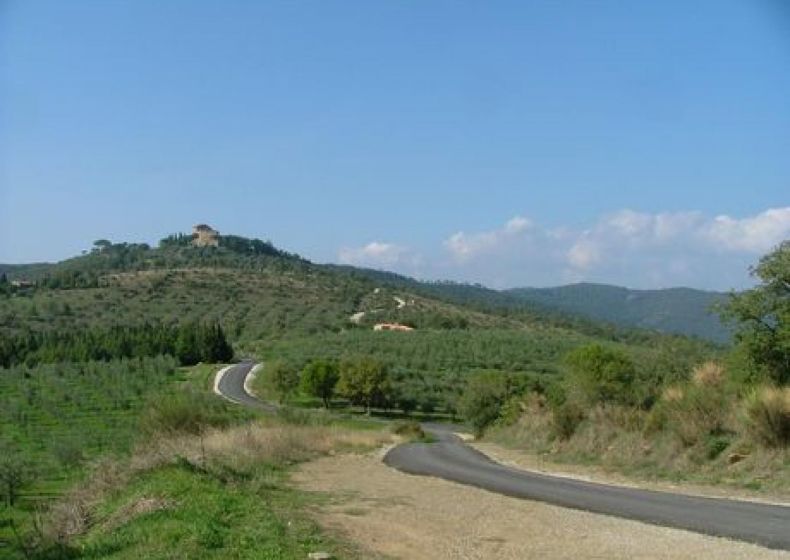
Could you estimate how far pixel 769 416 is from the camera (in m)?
19.4

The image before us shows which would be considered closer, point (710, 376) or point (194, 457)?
point (194, 457)

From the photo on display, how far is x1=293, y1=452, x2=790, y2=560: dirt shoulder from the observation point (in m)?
11.7

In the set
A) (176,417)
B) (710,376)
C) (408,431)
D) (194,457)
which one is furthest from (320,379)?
(194,457)

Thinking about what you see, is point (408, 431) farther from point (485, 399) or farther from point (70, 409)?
point (70, 409)

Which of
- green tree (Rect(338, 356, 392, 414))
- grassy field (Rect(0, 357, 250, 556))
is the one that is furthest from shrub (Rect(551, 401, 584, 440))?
green tree (Rect(338, 356, 392, 414))

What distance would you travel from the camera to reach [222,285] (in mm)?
186250

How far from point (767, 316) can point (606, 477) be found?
601 centimetres

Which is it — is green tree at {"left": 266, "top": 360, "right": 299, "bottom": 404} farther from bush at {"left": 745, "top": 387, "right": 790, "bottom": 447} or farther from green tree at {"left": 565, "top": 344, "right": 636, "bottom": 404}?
bush at {"left": 745, "top": 387, "right": 790, "bottom": 447}

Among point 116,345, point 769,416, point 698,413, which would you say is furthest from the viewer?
point 116,345

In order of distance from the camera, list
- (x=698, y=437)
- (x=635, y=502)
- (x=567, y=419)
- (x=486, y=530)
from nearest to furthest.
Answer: (x=486, y=530)
(x=635, y=502)
(x=698, y=437)
(x=567, y=419)

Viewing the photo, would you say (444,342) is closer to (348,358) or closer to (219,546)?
(348,358)

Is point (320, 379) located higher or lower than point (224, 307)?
lower

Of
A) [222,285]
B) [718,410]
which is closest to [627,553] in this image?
[718,410]

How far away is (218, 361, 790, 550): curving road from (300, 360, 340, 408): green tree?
67.4 metres
